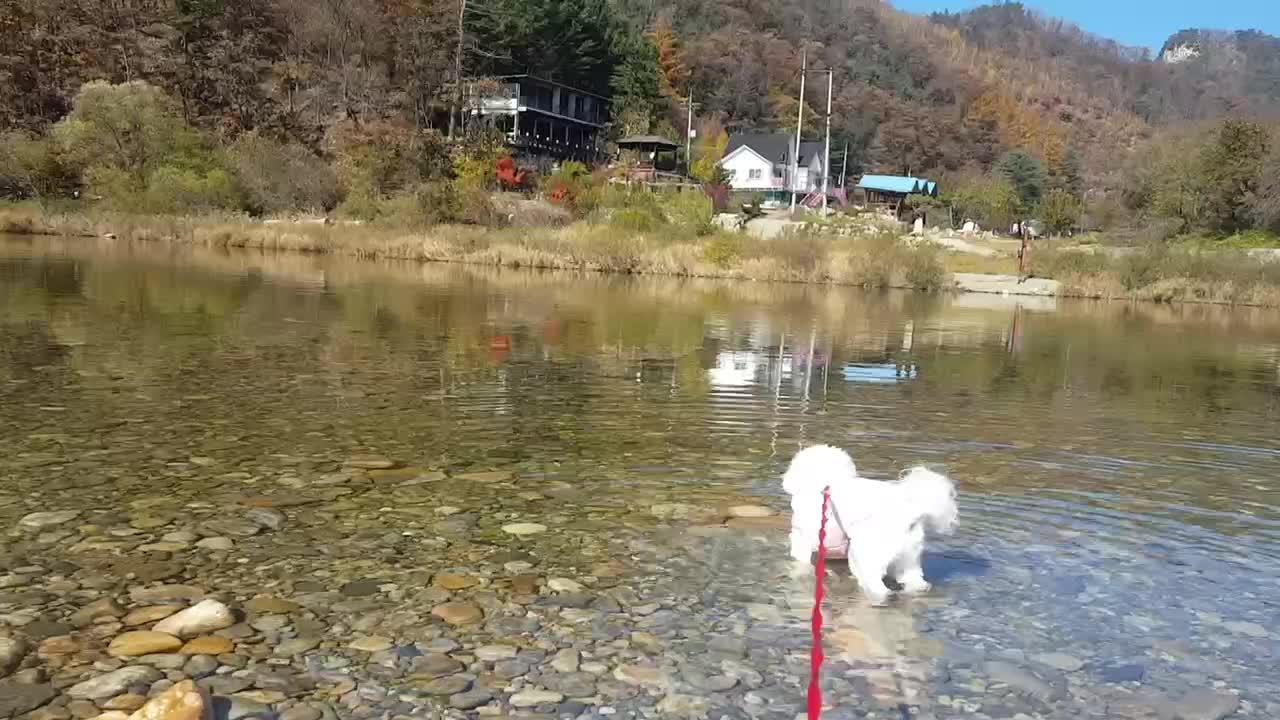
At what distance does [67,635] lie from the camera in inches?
163

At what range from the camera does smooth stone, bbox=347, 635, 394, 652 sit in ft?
13.7

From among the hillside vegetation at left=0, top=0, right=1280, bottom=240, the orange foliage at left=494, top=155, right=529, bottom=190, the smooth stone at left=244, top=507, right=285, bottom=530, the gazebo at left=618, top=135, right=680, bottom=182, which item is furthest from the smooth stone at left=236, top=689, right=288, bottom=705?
the gazebo at left=618, top=135, right=680, bottom=182

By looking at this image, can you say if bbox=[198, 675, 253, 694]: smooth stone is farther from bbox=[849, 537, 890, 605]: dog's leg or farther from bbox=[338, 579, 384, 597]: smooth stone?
bbox=[849, 537, 890, 605]: dog's leg

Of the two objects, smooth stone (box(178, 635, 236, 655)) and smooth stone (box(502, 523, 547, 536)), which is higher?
smooth stone (box(502, 523, 547, 536))

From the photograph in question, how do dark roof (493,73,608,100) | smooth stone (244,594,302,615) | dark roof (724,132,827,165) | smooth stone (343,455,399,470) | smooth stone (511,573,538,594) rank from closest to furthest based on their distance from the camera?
1. smooth stone (244,594,302,615)
2. smooth stone (511,573,538,594)
3. smooth stone (343,455,399,470)
4. dark roof (493,73,608,100)
5. dark roof (724,132,827,165)

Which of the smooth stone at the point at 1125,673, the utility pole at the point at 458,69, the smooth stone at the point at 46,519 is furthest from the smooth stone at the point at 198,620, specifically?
the utility pole at the point at 458,69

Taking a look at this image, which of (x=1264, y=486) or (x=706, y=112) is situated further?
(x=706, y=112)

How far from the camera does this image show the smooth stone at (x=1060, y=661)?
14.2 ft

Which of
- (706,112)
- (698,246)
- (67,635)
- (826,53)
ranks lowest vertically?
(67,635)

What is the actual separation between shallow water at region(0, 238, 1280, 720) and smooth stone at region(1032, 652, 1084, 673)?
0.02 m

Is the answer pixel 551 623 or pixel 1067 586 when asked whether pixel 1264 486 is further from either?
pixel 551 623

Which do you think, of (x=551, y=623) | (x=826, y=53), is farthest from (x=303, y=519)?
(x=826, y=53)

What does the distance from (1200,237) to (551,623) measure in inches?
2228

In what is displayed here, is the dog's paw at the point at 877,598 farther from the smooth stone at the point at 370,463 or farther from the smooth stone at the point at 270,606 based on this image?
the smooth stone at the point at 370,463
